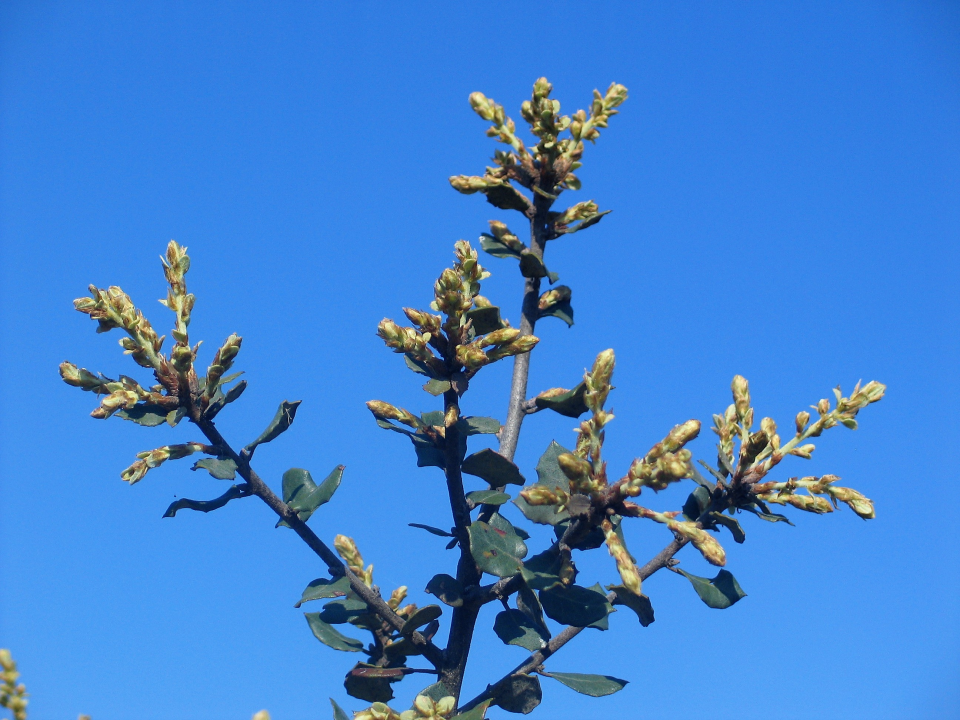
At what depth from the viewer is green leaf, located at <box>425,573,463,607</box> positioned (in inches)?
119

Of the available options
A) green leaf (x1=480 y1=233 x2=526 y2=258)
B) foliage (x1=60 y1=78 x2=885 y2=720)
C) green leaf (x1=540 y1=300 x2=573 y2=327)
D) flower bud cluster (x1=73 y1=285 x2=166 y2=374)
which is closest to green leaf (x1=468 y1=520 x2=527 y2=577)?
foliage (x1=60 y1=78 x2=885 y2=720)

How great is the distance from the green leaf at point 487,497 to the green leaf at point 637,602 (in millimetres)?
476

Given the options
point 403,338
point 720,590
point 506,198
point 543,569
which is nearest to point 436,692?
point 543,569

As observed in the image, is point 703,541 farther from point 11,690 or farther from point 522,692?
point 11,690

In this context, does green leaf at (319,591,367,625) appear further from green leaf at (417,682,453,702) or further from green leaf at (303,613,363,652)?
green leaf at (417,682,453,702)

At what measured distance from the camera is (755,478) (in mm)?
2617

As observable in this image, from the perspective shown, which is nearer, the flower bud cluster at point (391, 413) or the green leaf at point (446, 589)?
the flower bud cluster at point (391, 413)

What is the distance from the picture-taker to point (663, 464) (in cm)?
234

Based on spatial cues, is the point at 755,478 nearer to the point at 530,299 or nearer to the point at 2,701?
the point at 530,299

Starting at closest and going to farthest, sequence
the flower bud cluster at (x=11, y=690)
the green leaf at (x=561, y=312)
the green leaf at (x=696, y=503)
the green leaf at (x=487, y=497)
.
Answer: the flower bud cluster at (x=11, y=690) → the green leaf at (x=696, y=503) → the green leaf at (x=487, y=497) → the green leaf at (x=561, y=312)

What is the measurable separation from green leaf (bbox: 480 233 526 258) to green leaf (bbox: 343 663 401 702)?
166 centimetres

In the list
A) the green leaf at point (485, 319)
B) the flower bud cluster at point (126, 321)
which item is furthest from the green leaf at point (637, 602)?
the flower bud cluster at point (126, 321)

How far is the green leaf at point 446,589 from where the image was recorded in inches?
119

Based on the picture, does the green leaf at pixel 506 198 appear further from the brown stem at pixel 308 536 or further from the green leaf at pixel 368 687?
the green leaf at pixel 368 687
